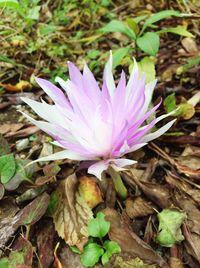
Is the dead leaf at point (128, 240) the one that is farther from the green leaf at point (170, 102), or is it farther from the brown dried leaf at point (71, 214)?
the green leaf at point (170, 102)

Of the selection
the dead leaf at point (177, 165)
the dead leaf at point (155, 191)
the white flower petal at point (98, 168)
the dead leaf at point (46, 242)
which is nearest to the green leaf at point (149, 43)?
the dead leaf at point (177, 165)

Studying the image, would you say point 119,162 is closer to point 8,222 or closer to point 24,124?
point 8,222

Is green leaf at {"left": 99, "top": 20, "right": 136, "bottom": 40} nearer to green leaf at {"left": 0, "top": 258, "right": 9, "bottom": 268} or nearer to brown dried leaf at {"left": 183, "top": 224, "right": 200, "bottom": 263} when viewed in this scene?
brown dried leaf at {"left": 183, "top": 224, "right": 200, "bottom": 263}

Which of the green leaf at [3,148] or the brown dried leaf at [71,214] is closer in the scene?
the brown dried leaf at [71,214]

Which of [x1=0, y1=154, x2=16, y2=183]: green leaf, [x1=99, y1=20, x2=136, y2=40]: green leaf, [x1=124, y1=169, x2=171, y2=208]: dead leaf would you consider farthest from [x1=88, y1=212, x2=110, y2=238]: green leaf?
[x1=99, y1=20, x2=136, y2=40]: green leaf

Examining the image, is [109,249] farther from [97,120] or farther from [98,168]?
[97,120]

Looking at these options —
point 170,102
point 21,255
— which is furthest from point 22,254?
point 170,102
